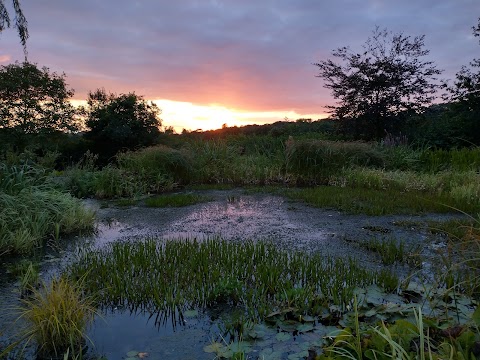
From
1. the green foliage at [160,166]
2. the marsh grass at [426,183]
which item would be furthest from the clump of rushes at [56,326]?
the green foliage at [160,166]

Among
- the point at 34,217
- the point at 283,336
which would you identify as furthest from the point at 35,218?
the point at 283,336

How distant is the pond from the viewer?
329 cm

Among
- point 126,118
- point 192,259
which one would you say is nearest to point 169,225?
point 192,259

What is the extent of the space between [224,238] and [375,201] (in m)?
4.48

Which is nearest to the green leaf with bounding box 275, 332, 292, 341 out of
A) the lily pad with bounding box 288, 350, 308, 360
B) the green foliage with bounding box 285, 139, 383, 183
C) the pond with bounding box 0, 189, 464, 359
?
the pond with bounding box 0, 189, 464, 359

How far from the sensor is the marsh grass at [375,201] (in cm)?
840

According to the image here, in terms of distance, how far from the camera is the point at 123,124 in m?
24.8

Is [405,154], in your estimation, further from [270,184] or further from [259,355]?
[259,355]

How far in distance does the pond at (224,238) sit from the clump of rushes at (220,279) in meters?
0.20

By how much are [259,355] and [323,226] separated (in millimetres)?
4589

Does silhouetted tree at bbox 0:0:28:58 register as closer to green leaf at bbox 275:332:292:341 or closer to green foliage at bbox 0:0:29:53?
green foliage at bbox 0:0:29:53

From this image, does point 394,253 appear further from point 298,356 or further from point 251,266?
point 298,356

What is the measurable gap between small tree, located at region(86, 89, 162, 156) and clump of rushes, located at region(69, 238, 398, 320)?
19848 mm

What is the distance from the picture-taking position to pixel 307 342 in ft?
10.6
